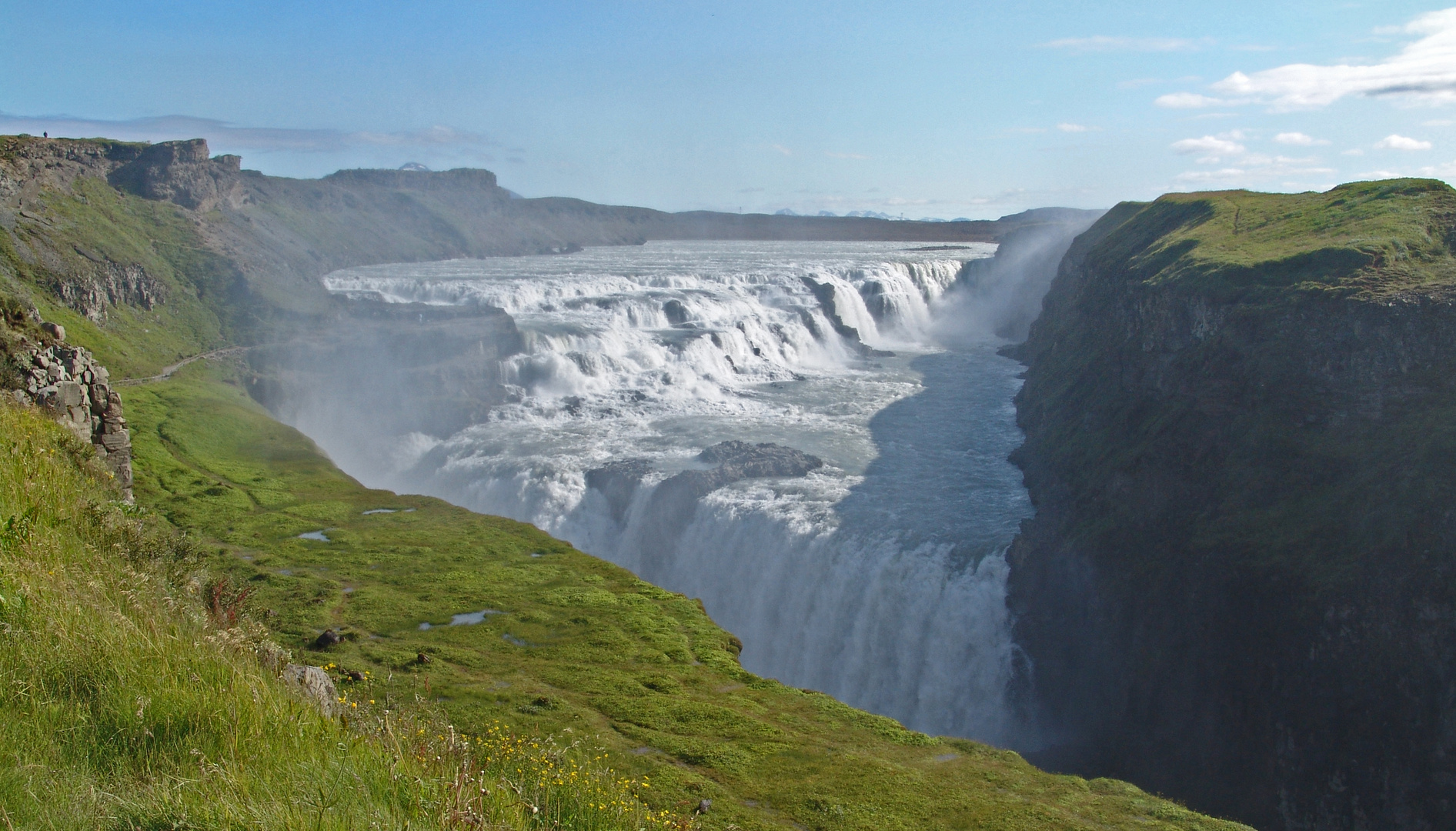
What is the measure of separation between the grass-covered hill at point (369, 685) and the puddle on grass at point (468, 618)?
63 millimetres

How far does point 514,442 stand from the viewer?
119 feet

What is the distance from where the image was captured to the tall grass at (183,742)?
13.9 feet

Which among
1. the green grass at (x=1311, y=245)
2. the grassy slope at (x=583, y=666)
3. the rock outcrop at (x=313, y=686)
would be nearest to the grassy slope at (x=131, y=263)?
the grassy slope at (x=583, y=666)

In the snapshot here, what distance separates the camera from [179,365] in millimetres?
42062

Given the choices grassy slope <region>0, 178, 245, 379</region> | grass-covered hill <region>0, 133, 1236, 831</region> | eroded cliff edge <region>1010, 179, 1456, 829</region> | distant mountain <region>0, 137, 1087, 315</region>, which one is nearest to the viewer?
grass-covered hill <region>0, 133, 1236, 831</region>

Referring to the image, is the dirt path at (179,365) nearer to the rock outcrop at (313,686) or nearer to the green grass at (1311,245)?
the rock outcrop at (313,686)

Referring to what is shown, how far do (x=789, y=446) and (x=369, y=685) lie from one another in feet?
89.1

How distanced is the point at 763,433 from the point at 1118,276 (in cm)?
1516

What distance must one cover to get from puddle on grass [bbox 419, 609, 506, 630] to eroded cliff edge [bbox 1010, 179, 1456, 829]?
1259cm

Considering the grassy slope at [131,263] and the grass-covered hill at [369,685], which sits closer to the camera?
the grass-covered hill at [369,685]

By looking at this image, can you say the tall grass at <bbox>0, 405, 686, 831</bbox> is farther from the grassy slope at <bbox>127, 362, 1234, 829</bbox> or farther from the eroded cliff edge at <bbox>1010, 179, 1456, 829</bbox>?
the eroded cliff edge at <bbox>1010, 179, 1456, 829</bbox>

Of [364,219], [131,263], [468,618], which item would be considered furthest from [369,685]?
[364,219]

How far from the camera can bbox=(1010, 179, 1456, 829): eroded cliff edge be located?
16.3 m

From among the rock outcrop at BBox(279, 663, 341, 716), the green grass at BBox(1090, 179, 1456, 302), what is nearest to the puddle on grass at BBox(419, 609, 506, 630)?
the rock outcrop at BBox(279, 663, 341, 716)
